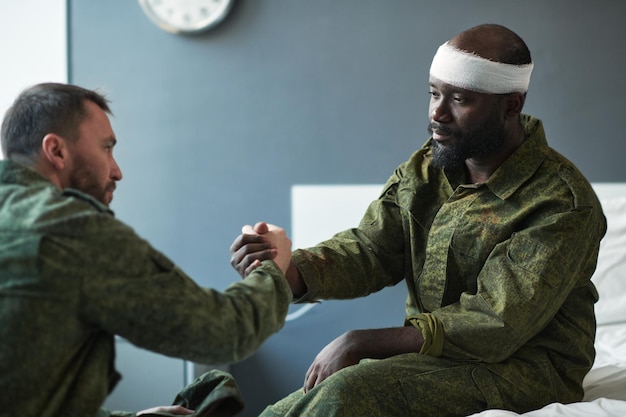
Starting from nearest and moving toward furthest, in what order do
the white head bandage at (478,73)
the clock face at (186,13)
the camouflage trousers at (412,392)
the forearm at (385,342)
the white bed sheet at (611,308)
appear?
the camouflage trousers at (412,392), the forearm at (385,342), the white head bandage at (478,73), the white bed sheet at (611,308), the clock face at (186,13)

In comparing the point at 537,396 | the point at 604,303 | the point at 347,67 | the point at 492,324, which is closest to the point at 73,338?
the point at 492,324

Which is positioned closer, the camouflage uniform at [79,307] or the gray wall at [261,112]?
the camouflage uniform at [79,307]

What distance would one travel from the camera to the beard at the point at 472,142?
7.07 ft

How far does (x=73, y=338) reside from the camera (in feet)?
4.21

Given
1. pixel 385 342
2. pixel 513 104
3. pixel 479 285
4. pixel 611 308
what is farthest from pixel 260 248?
pixel 611 308

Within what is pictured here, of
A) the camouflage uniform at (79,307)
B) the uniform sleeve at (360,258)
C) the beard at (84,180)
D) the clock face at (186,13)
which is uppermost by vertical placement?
the clock face at (186,13)

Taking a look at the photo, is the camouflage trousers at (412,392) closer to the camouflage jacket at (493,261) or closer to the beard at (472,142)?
the camouflage jacket at (493,261)

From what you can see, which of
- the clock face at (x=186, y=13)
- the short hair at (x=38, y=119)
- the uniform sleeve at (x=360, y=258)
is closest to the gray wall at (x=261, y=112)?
the clock face at (x=186, y=13)

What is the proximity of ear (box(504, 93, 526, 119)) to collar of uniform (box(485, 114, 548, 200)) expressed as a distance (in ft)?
0.24

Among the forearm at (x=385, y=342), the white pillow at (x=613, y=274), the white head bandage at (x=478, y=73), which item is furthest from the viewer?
the white pillow at (x=613, y=274)

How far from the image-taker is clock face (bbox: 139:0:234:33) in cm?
358

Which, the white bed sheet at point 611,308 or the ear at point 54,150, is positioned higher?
the ear at point 54,150

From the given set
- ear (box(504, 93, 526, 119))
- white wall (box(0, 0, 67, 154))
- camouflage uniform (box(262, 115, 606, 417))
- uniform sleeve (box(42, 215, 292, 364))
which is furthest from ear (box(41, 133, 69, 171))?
white wall (box(0, 0, 67, 154))

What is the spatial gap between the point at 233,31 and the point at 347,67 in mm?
491
